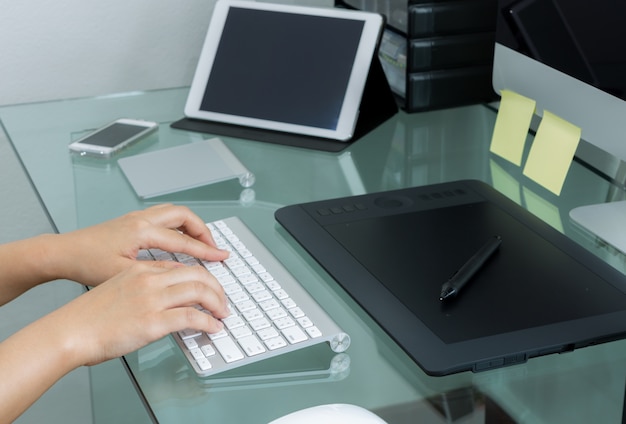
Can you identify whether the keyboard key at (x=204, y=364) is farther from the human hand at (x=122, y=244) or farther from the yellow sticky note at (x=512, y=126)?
the yellow sticky note at (x=512, y=126)

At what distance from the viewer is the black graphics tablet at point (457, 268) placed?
789 millimetres

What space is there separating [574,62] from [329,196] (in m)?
0.34

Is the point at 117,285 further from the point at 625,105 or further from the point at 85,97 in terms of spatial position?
the point at 85,97

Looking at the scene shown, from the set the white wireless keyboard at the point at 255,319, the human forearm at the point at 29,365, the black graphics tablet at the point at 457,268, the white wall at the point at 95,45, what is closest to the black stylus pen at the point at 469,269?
the black graphics tablet at the point at 457,268

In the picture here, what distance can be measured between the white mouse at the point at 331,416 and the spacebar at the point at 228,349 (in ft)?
0.55

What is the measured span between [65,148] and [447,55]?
1.96ft

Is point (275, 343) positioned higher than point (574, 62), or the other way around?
point (574, 62)

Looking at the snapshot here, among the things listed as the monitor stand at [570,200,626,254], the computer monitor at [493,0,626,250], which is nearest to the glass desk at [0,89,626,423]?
the monitor stand at [570,200,626,254]

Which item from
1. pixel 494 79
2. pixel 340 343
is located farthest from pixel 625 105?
pixel 340 343

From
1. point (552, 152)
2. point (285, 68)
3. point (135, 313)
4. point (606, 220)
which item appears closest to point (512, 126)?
point (552, 152)

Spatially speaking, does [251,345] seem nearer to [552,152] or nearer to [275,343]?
[275,343]

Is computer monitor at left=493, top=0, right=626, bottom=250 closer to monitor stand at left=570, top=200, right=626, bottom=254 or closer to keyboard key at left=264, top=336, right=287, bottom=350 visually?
monitor stand at left=570, top=200, right=626, bottom=254

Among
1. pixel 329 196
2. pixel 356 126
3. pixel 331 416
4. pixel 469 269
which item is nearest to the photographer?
pixel 331 416

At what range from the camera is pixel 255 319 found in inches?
32.4
